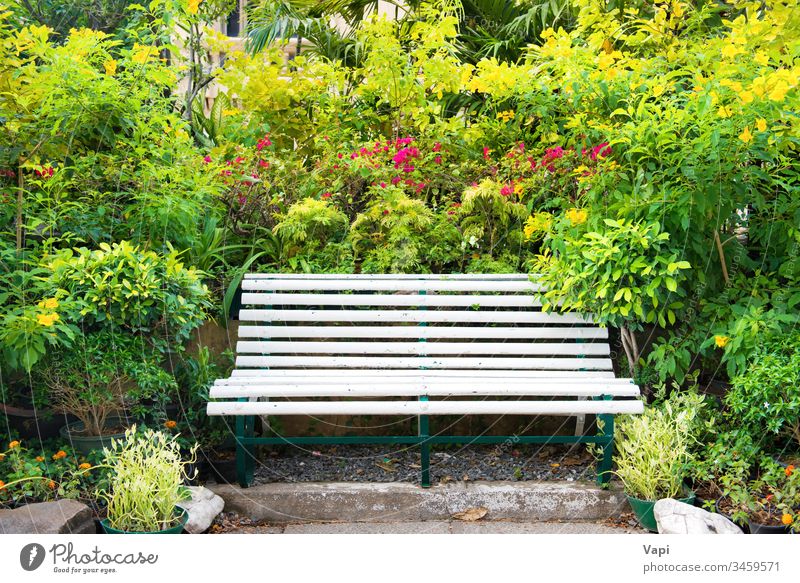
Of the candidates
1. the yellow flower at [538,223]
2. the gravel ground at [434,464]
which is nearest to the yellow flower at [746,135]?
the yellow flower at [538,223]

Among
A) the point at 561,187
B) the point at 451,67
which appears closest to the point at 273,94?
the point at 451,67

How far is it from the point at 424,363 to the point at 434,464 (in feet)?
1.61

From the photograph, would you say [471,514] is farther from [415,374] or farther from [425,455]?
[415,374]

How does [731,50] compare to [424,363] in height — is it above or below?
above

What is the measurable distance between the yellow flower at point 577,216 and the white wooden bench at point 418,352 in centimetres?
40

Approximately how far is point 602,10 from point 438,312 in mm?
2430

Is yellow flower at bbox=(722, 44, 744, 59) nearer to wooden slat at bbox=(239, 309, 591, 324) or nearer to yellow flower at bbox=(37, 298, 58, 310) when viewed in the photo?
wooden slat at bbox=(239, 309, 591, 324)

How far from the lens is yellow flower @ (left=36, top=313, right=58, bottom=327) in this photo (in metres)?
3.00

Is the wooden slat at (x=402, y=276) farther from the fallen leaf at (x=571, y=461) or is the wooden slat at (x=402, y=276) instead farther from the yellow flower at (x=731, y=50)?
the yellow flower at (x=731, y=50)

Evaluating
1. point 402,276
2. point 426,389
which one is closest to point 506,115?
point 402,276

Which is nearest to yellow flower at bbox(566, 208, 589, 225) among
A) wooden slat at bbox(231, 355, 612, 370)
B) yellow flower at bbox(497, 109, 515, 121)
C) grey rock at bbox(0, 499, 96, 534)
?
wooden slat at bbox(231, 355, 612, 370)

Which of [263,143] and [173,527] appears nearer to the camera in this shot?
[173,527]

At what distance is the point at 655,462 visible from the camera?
324 cm

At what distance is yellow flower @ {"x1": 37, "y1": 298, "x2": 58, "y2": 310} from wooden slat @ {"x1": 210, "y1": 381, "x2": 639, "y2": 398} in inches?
28.4
